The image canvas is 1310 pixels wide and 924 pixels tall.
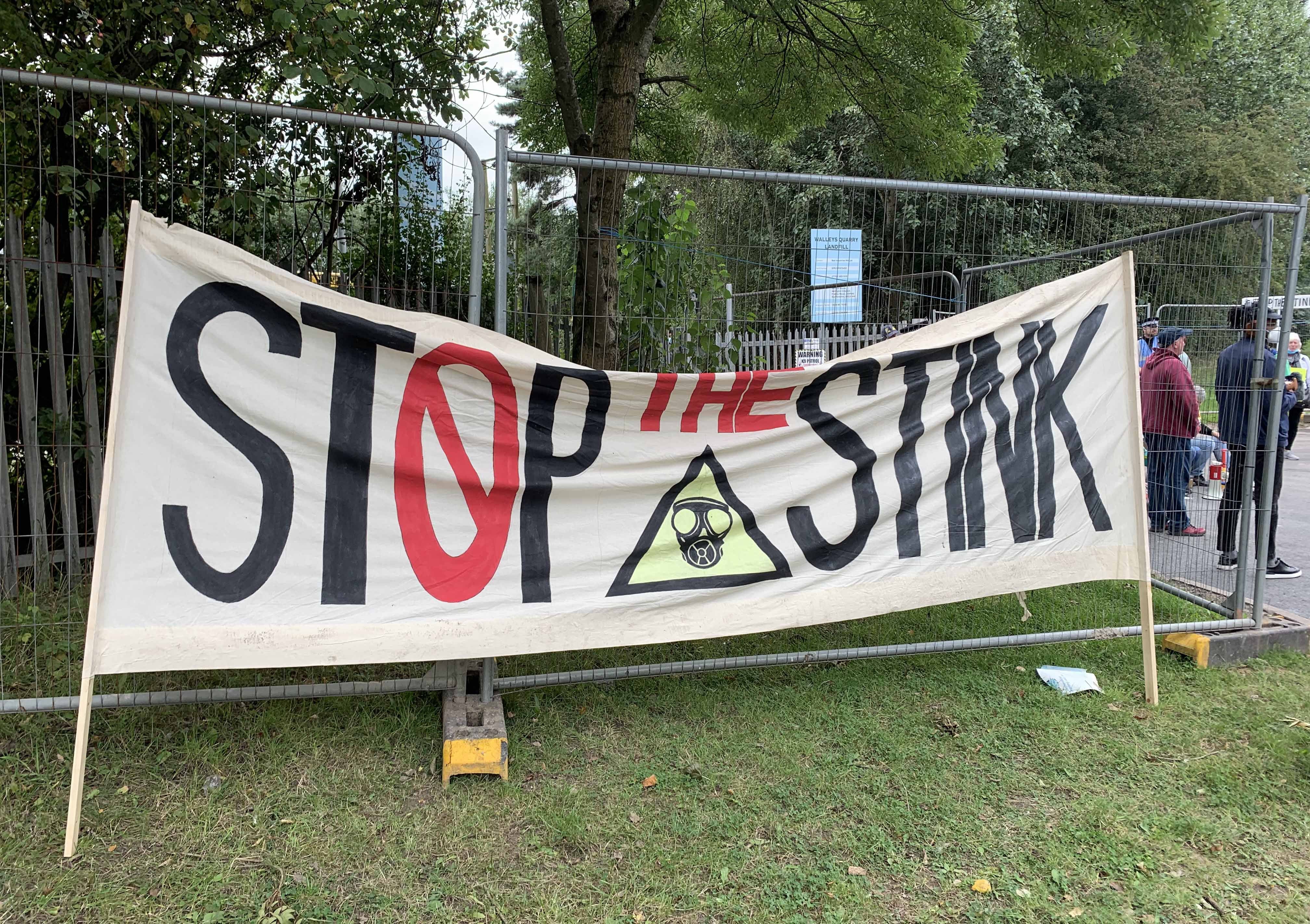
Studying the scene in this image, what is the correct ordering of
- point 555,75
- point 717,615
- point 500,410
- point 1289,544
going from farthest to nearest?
point 1289,544, point 555,75, point 717,615, point 500,410

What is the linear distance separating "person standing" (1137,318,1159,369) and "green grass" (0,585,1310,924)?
109 inches

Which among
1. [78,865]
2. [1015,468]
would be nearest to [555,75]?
[1015,468]

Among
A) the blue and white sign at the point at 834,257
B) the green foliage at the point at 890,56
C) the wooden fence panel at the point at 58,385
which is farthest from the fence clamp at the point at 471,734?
the green foliage at the point at 890,56

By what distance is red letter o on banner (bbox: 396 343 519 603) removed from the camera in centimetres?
325

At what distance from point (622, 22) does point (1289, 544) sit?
306 inches

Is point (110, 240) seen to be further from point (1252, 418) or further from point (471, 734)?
point (1252, 418)

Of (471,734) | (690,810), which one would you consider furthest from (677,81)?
(690,810)

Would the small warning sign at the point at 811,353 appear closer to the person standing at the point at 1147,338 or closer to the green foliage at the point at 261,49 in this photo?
the person standing at the point at 1147,338

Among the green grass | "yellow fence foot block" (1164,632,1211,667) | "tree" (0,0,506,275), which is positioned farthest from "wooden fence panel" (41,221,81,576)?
"yellow fence foot block" (1164,632,1211,667)

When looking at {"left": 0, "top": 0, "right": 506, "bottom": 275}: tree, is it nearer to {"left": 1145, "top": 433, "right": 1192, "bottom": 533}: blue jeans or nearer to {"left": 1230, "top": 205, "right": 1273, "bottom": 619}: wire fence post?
{"left": 1230, "top": 205, "right": 1273, "bottom": 619}: wire fence post

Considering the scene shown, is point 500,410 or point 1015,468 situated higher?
point 500,410

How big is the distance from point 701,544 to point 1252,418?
3522mm

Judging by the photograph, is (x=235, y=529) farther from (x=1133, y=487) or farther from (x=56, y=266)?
(x=1133, y=487)

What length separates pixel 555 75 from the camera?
281 inches
